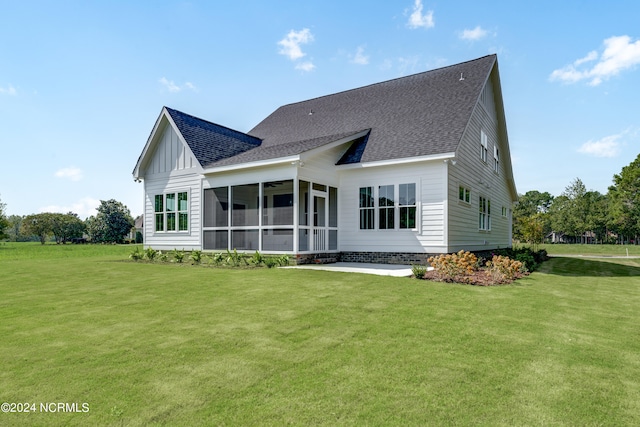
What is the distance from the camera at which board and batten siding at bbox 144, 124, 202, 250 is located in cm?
1650

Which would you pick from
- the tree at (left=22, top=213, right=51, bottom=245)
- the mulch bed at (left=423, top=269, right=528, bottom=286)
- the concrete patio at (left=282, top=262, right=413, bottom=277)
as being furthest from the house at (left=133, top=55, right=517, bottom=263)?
the tree at (left=22, top=213, right=51, bottom=245)

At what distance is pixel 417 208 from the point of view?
44.1 ft

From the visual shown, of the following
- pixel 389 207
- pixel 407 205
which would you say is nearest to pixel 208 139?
pixel 389 207

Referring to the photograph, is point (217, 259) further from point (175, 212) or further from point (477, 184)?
point (477, 184)

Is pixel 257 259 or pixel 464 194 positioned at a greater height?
pixel 464 194

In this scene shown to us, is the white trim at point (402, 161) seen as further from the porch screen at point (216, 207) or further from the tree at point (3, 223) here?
the tree at point (3, 223)

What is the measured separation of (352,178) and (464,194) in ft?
15.3

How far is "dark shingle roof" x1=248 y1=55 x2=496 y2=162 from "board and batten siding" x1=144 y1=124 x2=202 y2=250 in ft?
16.7

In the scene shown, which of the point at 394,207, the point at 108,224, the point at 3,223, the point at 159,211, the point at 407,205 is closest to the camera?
the point at 407,205

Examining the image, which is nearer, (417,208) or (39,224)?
(417,208)

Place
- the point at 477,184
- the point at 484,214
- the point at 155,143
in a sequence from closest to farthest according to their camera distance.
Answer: the point at 477,184, the point at 155,143, the point at 484,214

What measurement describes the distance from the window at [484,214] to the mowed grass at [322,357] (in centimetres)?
997

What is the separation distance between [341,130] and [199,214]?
7.82 meters

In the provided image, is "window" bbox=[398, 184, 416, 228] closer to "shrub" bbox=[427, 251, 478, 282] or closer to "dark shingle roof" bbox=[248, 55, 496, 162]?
"dark shingle roof" bbox=[248, 55, 496, 162]
